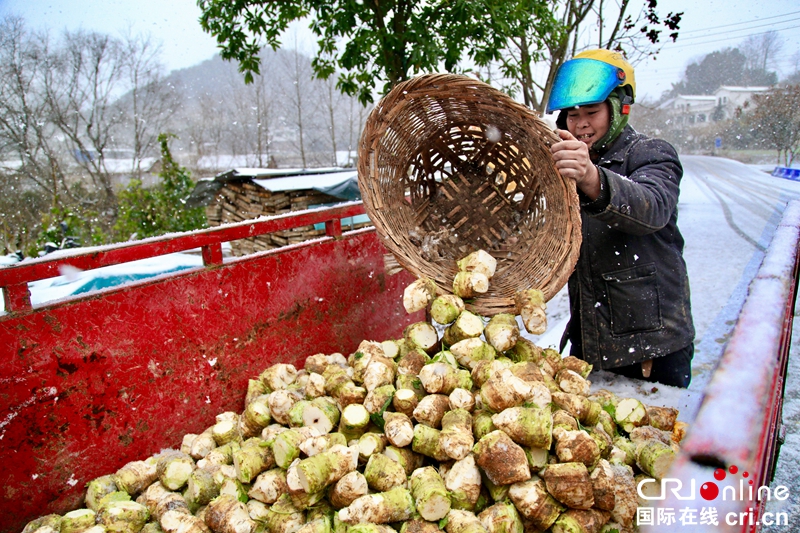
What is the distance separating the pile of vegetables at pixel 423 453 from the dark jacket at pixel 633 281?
227 millimetres


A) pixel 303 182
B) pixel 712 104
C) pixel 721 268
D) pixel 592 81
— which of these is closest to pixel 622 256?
pixel 592 81

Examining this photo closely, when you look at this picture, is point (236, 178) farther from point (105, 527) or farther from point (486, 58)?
point (105, 527)

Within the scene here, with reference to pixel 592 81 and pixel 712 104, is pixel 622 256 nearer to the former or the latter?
pixel 592 81

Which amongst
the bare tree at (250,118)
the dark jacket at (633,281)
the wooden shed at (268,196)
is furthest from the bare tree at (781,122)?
the bare tree at (250,118)

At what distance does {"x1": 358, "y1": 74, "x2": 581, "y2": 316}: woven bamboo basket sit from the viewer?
2.04 metres

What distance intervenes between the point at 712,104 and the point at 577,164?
47.5ft

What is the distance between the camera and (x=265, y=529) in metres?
1.63

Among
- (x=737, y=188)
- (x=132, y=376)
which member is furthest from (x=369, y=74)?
(x=737, y=188)

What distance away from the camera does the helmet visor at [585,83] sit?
2.11 m

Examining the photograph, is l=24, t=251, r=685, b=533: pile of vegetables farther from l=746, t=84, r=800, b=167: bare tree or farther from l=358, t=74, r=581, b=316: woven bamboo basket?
l=746, t=84, r=800, b=167: bare tree

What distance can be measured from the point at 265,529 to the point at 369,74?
4.98 meters

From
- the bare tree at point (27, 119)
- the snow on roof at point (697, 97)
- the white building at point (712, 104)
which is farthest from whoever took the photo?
the bare tree at point (27, 119)

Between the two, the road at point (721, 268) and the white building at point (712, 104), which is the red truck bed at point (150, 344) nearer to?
the road at point (721, 268)

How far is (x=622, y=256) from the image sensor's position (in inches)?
85.3
